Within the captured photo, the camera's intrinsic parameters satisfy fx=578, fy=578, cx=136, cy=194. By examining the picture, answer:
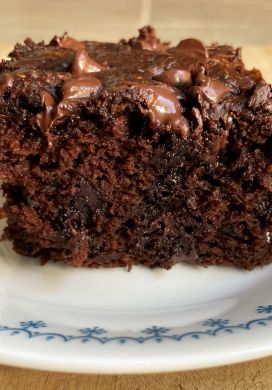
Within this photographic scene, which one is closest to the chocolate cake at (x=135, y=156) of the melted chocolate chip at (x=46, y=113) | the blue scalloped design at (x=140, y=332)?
the melted chocolate chip at (x=46, y=113)

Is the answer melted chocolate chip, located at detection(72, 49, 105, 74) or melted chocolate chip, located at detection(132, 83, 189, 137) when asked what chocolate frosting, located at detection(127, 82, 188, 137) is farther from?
melted chocolate chip, located at detection(72, 49, 105, 74)

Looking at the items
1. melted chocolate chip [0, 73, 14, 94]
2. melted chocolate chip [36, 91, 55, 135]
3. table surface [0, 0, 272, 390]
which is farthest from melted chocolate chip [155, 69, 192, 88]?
table surface [0, 0, 272, 390]

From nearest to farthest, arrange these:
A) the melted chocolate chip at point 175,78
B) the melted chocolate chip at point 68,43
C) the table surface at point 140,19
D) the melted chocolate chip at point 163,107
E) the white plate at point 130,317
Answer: the white plate at point 130,317 < the melted chocolate chip at point 163,107 < the melted chocolate chip at point 175,78 < the melted chocolate chip at point 68,43 < the table surface at point 140,19

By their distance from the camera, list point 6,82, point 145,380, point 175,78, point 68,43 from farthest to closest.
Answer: point 68,43 → point 175,78 → point 6,82 → point 145,380

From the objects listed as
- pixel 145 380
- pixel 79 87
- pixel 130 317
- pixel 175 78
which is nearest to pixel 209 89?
pixel 175 78

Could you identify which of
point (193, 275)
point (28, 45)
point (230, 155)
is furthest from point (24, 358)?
point (28, 45)

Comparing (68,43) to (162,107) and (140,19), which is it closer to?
(162,107)

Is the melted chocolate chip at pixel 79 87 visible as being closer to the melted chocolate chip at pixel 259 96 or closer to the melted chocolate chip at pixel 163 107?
the melted chocolate chip at pixel 163 107

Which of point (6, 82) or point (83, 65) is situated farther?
point (83, 65)
